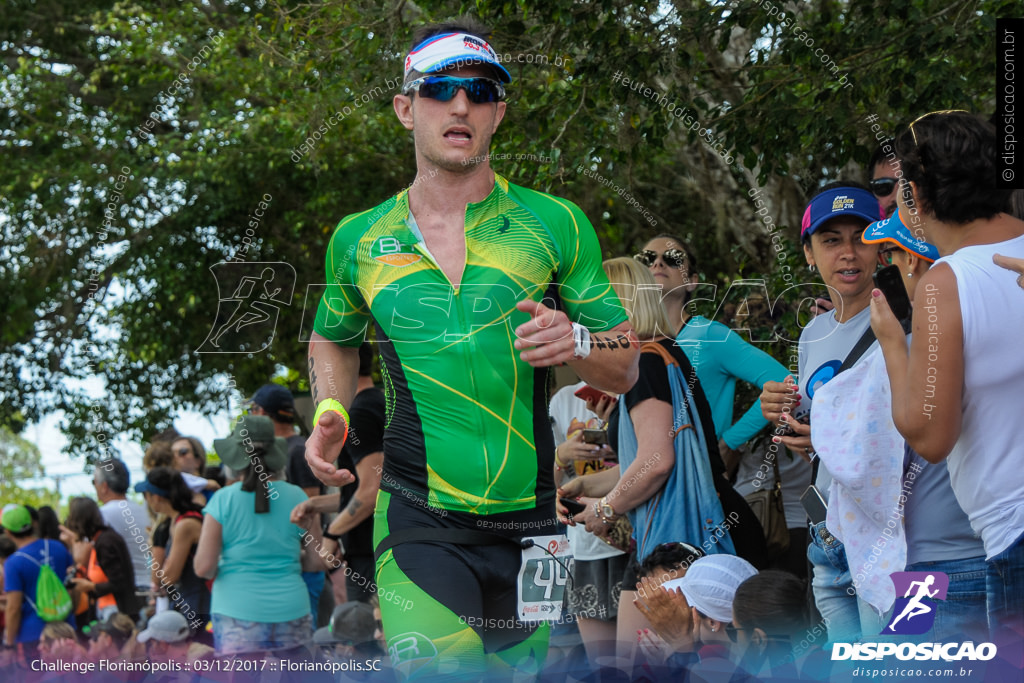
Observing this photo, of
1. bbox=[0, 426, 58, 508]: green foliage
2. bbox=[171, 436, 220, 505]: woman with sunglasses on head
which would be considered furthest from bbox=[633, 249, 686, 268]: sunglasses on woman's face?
bbox=[0, 426, 58, 508]: green foliage

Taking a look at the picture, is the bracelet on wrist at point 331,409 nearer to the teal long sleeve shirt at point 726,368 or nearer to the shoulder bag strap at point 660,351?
the shoulder bag strap at point 660,351

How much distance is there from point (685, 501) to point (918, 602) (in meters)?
1.36

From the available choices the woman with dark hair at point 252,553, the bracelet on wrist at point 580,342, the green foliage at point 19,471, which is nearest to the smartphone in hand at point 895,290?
the bracelet on wrist at point 580,342

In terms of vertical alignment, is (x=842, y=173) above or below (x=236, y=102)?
below

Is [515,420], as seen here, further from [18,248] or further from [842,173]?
[18,248]

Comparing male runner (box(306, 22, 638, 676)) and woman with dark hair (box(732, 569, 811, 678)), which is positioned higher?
male runner (box(306, 22, 638, 676))

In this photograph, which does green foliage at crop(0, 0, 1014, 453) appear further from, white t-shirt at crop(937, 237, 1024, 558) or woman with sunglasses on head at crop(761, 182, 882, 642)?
white t-shirt at crop(937, 237, 1024, 558)

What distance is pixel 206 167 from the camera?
11414 millimetres

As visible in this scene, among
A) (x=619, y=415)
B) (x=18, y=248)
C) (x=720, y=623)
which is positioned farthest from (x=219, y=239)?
(x=720, y=623)

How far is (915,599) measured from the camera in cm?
309

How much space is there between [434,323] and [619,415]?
1.71 m

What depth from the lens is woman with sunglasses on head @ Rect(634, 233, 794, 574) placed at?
4.66 m

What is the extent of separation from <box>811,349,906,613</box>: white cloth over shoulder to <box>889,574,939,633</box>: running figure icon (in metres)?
0.07

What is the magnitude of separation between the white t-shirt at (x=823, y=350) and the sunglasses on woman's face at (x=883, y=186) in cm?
43
